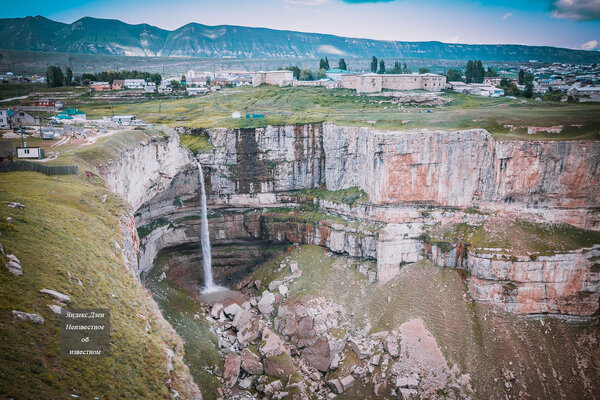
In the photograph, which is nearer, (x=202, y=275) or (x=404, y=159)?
(x=404, y=159)

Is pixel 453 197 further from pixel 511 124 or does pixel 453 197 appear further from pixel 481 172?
pixel 511 124

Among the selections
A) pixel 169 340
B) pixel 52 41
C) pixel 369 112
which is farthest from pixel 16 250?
pixel 52 41

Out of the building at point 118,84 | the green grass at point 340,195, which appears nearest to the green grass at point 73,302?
the green grass at point 340,195

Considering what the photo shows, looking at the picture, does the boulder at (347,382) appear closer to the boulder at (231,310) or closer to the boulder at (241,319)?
the boulder at (241,319)

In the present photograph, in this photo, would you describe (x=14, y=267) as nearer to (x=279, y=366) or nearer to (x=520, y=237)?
(x=279, y=366)

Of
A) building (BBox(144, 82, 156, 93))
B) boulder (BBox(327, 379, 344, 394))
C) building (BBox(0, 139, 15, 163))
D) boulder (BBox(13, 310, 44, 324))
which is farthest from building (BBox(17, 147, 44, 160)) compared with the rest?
building (BBox(144, 82, 156, 93))

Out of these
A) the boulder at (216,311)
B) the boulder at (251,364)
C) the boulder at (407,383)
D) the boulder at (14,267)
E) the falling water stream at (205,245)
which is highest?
the boulder at (14,267)
